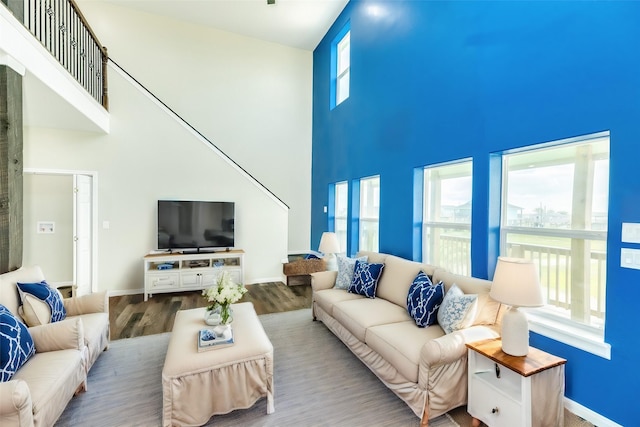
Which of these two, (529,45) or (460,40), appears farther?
(460,40)

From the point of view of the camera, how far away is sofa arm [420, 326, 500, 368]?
1946 millimetres

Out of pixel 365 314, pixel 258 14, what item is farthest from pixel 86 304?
pixel 258 14

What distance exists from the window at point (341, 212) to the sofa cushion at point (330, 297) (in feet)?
6.29

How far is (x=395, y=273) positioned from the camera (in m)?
3.28

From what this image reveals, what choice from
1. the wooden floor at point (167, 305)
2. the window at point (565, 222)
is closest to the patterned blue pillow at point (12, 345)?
the wooden floor at point (167, 305)

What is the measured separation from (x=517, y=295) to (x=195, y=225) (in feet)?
15.6

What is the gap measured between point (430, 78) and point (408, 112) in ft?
1.55

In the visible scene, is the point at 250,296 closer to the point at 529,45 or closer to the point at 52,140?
the point at 52,140

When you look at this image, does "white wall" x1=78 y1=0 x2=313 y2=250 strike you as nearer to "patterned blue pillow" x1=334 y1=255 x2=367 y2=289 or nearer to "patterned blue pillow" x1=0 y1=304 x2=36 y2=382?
"patterned blue pillow" x1=334 y1=255 x2=367 y2=289

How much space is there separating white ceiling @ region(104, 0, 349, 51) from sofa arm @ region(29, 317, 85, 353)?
18.9ft

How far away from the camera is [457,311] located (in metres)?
2.27

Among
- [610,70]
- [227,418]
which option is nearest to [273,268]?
[227,418]

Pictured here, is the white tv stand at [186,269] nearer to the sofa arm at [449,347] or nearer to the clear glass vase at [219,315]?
the clear glass vase at [219,315]

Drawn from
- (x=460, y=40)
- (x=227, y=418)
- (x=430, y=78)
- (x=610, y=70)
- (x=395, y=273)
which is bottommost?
(x=227, y=418)
